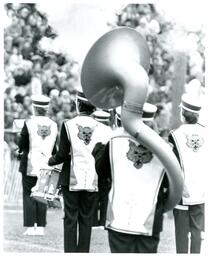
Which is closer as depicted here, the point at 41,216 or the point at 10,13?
the point at 41,216

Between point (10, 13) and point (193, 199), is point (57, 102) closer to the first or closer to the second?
point (10, 13)

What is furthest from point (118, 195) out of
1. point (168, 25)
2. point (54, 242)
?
point (168, 25)

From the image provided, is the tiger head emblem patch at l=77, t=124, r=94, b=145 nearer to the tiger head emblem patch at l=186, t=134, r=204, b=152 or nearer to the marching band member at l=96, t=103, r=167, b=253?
the tiger head emblem patch at l=186, t=134, r=204, b=152

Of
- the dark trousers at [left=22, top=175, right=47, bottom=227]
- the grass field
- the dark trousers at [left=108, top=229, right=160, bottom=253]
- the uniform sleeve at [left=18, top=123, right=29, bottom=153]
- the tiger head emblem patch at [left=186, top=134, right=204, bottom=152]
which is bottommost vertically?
the grass field

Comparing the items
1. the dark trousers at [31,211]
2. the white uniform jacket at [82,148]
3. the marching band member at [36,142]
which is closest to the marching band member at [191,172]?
the white uniform jacket at [82,148]

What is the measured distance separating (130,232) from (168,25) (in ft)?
25.3

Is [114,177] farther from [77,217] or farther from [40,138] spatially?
[40,138]

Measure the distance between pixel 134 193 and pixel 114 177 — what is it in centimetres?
19

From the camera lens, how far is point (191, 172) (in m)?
7.79

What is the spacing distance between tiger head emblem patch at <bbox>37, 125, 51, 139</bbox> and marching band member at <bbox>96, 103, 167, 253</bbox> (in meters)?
Answer: 3.69

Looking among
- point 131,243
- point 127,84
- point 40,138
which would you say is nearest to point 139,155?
point 127,84

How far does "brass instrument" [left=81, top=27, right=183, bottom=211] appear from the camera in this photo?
5973mm

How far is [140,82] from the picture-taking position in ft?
19.8

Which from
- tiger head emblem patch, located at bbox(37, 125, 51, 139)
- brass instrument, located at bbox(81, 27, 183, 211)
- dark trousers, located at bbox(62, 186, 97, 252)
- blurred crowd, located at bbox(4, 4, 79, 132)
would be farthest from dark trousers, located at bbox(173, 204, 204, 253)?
blurred crowd, located at bbox(4, 4, 79, 132)
